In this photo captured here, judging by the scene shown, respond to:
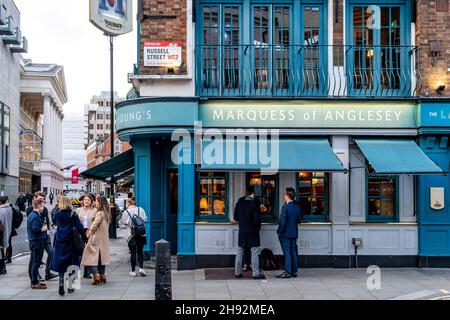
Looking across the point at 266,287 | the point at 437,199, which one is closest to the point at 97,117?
the point at 437,199

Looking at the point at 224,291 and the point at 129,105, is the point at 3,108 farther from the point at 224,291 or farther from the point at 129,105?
the point at 224,291

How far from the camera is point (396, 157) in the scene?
12.9 meters

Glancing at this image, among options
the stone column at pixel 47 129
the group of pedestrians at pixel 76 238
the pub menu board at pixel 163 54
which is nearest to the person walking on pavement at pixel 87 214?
the group of pedestrians at pixel 76 238

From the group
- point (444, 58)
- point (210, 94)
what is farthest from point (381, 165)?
point (210, 94)

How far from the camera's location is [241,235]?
12391 millimetres

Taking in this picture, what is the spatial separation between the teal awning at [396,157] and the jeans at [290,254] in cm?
229

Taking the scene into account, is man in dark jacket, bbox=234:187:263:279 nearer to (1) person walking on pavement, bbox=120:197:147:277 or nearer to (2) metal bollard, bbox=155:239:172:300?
(1) person walking on pavement, bbox=120:197:147:277

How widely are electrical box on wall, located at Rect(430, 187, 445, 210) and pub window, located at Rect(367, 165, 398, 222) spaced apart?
779mm

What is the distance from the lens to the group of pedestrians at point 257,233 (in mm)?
12242

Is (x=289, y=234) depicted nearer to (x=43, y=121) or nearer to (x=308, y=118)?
(x=308, y=118)

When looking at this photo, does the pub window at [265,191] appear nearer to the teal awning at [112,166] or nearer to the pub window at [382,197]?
the pub window at [382,197]

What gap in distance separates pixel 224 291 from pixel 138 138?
16.8ft

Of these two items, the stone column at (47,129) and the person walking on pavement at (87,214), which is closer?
the person walking on pavement at (87,214)

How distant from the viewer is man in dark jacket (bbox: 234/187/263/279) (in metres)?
12.2
